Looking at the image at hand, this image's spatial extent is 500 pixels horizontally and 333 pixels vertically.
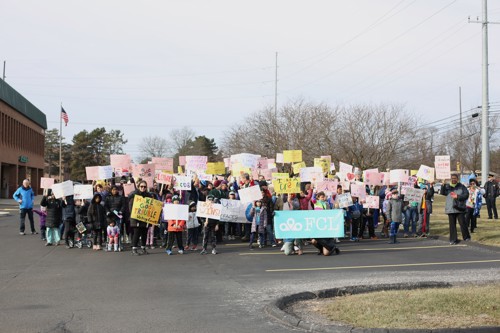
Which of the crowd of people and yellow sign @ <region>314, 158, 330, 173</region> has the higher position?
yellow sign @ <region>314, 158, 330, 173</region>

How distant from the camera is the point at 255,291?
9297 mm

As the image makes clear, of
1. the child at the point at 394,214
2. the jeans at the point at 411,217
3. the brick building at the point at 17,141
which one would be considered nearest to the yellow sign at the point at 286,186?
the child at the point at 394,214

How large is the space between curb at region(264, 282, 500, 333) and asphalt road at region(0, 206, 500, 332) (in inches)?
7.0

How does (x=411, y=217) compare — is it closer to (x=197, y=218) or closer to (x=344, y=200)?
(x=344, y=200)

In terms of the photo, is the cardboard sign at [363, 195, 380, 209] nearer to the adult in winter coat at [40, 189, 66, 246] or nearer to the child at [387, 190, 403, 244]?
the child at [387, 190, 403, 244]

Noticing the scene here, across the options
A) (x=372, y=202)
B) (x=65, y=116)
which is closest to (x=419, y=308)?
(x=372, y=202)

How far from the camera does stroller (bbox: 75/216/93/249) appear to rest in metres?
15.3

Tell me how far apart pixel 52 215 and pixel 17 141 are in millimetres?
48834

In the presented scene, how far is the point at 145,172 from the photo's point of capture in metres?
18.7

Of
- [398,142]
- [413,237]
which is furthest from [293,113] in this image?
[413,237]

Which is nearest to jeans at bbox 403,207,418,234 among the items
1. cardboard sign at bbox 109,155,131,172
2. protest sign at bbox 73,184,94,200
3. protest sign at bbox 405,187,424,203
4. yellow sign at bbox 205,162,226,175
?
protest sign at bbox 405,187,424,203

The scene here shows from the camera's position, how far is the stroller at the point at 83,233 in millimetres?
15344

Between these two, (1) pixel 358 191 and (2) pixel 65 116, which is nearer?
(1) pixel 358 191

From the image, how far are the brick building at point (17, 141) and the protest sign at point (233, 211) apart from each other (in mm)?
41803
